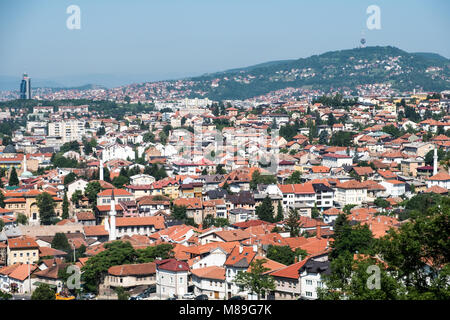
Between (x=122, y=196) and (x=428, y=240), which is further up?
(x=428, y=240)

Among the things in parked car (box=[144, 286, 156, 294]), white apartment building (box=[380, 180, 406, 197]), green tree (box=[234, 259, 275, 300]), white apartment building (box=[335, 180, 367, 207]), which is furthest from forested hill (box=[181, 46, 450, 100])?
green tree (box=[234, 259, 275, 300])

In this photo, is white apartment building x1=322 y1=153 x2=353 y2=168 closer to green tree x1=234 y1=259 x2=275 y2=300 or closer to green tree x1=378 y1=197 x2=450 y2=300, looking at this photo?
green tree x1=234 y1=259 x2=275 y2=300

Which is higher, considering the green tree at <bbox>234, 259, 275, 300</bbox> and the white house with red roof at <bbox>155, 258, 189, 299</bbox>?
the green tree at <bbox>234, 259, 275, 300</bbox>

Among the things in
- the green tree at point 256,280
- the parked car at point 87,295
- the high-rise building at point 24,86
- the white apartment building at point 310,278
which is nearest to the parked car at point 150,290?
the parked car at point 87,295

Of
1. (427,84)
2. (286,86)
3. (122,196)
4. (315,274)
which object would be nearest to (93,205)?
(122,196)

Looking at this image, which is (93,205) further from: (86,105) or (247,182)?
(86,105)

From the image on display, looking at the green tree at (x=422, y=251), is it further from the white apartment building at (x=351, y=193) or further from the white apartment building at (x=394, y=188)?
the white apartment building at (x=394, y=188)
